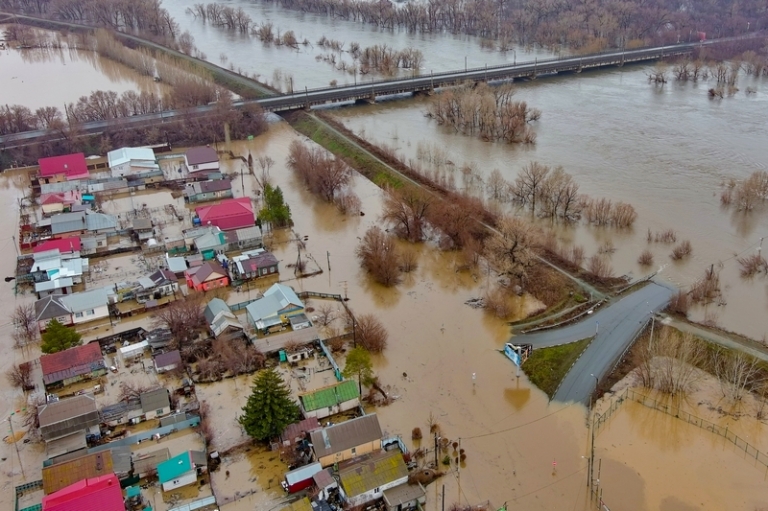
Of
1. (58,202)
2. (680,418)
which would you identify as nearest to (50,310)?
(58,202)

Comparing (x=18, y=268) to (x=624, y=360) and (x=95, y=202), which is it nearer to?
(x=95, y=202)

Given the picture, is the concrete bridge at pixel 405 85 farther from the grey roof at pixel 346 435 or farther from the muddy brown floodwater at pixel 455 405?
the grey roof at pixel 346 435

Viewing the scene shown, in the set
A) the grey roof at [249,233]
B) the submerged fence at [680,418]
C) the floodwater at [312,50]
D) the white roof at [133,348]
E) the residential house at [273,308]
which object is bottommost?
the submerged fence at [680,418]

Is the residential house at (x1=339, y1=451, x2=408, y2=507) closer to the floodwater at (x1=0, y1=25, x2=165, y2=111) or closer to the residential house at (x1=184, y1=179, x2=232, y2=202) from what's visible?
the residential house at (x1=184, y1=179, x2=232, y2=202)

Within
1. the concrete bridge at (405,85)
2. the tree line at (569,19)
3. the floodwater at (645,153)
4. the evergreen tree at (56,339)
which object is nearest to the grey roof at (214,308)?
the evergreen tree at (56,339)

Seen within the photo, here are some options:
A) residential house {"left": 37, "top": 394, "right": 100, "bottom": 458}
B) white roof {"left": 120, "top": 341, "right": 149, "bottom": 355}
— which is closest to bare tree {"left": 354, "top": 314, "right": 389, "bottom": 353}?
white roof {"left": 120, "top": 341, "right": 149, "bottom": 355}

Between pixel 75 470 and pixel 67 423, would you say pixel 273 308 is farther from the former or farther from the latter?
pixel 75 470

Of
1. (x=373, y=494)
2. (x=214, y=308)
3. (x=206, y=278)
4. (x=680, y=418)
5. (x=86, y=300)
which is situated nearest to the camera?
(x=373, y=494)
